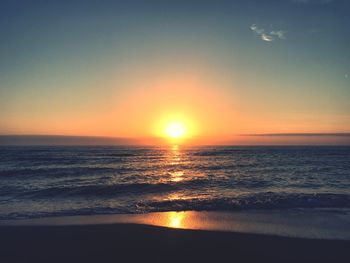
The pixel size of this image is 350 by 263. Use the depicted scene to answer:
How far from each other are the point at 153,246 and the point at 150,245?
11 centimetres

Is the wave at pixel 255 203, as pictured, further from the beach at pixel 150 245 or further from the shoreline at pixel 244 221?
the beach at pixel 150 245

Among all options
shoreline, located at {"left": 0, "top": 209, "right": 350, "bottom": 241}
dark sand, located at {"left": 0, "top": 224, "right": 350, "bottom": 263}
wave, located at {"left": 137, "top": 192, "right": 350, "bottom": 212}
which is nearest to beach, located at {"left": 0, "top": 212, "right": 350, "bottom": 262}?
dark sand, located at {"left": 0, "top": 224, "right": 350, "bottom": 263}

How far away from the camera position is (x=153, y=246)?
7684mm

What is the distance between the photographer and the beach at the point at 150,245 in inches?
273

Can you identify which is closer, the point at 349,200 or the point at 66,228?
the point at 66,228

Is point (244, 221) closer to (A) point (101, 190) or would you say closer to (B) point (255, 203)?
(B) point (255, 203)

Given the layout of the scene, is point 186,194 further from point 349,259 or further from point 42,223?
point 349,259

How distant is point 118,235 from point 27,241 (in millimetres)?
2618

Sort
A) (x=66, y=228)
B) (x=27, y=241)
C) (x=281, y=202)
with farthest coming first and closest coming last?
(x=281, y=202), (x=66, y=228), (x=27, y=241)

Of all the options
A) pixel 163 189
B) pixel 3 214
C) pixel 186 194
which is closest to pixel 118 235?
pixel 3 214

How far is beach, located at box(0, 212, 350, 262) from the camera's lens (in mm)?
6945

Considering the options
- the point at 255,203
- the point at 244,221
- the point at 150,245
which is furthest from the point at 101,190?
the point at 150,245

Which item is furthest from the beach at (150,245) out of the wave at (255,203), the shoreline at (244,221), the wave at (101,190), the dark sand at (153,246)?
the wave at (101,190)

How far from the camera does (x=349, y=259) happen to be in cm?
686
